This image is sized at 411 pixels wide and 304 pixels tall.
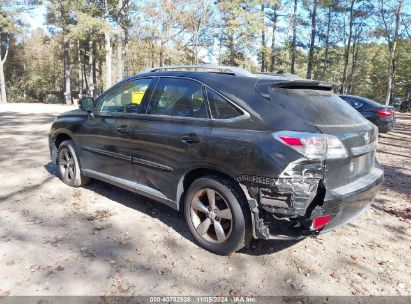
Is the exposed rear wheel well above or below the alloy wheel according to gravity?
above

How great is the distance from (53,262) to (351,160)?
9.91ft

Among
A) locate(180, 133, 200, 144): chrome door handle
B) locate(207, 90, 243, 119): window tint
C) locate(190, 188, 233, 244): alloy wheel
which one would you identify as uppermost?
locate(207, 90, 243, 119): window tint

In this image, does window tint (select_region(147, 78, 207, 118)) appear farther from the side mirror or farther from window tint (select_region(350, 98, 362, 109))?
window tint (select_region(350, 98, 362, 109))

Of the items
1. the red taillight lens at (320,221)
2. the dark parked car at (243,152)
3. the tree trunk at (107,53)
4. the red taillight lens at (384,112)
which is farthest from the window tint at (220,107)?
the tree trunk at (107,53)

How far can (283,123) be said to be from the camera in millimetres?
3025

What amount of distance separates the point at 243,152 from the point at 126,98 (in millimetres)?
2096

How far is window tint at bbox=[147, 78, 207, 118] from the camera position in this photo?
3619 mm

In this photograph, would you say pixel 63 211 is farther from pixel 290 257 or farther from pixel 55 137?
pixel 290 257

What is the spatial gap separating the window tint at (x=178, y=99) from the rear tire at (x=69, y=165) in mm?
1867

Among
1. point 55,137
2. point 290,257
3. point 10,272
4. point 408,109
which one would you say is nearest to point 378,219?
point 290,257

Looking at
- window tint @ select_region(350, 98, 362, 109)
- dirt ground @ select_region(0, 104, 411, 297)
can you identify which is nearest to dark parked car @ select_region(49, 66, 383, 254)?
dirt ground @ select_region(0, 104, 411, 297)

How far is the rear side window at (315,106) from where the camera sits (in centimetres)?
316

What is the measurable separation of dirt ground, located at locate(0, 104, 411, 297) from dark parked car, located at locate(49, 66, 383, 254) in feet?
1.27

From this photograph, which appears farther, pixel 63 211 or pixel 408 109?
pixel 408 109
